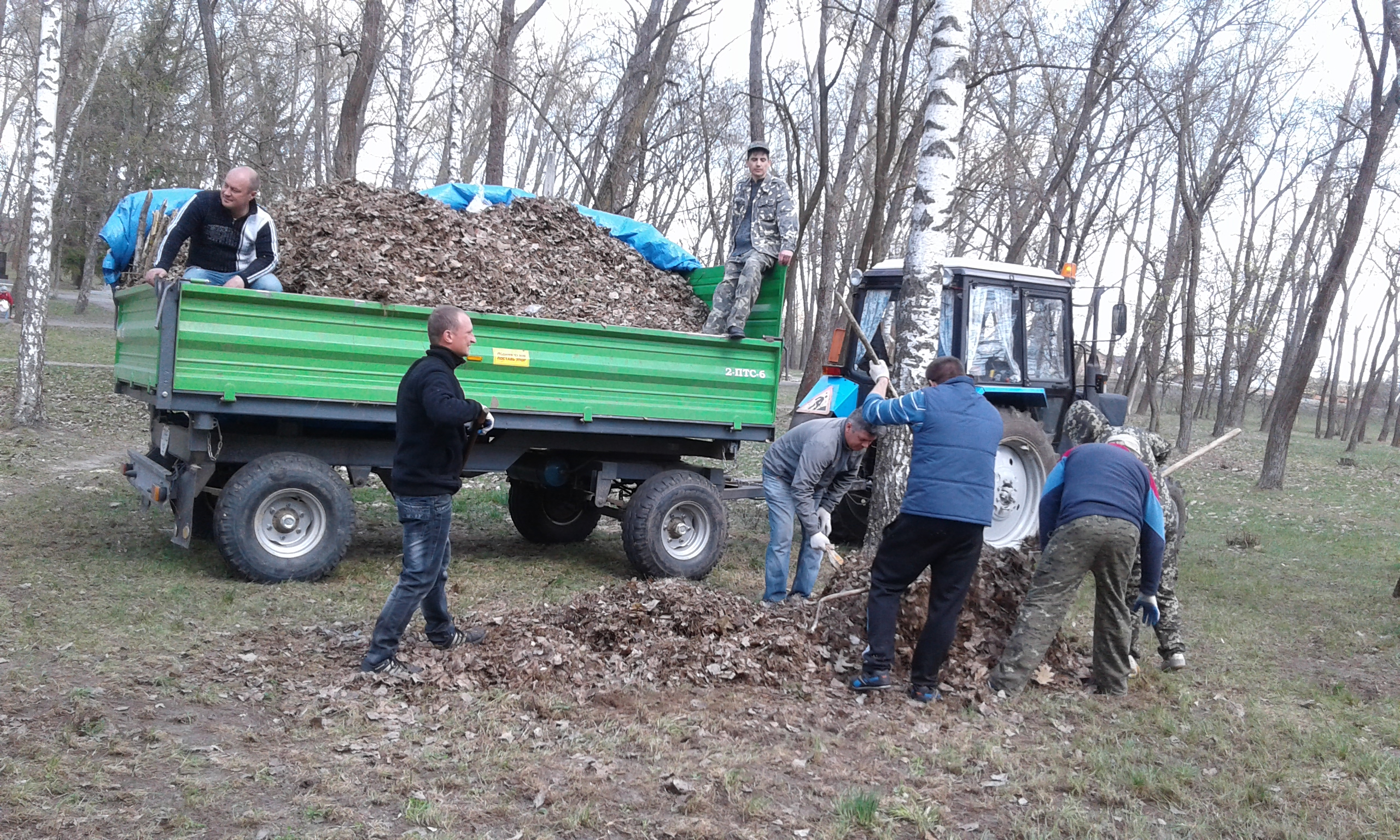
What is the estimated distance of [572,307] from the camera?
7828 mm

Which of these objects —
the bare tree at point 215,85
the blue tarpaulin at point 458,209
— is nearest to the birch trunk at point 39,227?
the blue tarpaulin at point 458,209

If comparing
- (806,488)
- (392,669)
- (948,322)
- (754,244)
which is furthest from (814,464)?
(392,669)

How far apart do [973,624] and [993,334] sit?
3605 mm

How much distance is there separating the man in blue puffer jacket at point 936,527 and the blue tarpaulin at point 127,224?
5.41 metres

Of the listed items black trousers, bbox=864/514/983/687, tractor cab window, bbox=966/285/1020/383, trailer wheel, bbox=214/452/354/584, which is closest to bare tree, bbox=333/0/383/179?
trailer wheel, bbox=214/452/354/584

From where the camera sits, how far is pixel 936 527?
17.6ft

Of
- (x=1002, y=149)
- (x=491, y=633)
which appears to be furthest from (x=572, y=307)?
(x=1002, y=149)

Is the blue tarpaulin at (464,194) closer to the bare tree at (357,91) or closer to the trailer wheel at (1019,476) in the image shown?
the trailer wheel at (1019,476)

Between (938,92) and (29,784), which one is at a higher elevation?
(938,92)

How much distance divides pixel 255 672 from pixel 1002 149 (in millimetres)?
23509

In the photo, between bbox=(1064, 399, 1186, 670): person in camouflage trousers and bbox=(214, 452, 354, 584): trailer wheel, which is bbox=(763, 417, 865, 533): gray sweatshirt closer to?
bbox=(1064, 399, 1186, 670): person in camouflage trousers

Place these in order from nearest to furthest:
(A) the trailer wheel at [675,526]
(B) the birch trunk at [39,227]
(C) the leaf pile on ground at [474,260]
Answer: (C) the leaf pile on ground at [474,260], (A) the trailer wheel at [675,526], (B) the birch trunk at [39,227]

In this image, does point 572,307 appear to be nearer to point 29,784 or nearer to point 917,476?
point 917,476

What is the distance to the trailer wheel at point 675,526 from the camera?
25.9 feet
